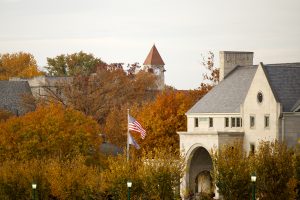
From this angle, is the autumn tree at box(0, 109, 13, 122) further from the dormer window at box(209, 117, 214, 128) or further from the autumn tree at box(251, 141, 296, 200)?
the autumn tree at box(251, 141, 296, 200)

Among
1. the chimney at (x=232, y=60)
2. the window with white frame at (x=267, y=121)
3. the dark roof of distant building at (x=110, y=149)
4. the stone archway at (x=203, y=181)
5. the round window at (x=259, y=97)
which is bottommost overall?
the stone archway at (x=203, y=181)

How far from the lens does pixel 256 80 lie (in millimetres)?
95375

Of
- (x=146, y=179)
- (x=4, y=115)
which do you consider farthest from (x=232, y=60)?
(x=4, y=115)

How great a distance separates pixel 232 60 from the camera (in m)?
108

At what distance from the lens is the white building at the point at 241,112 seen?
305ft

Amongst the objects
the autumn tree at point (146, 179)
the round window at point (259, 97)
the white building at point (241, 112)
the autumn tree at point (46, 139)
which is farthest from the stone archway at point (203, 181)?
the autumn tree at point (146, 179)

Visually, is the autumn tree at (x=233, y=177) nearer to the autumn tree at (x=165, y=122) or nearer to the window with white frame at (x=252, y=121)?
the window with white frame at (x=252, y=121)

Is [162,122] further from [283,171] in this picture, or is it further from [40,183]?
[283,171]

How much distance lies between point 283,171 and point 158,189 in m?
9.87

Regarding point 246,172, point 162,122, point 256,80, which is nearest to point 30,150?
point 162,122

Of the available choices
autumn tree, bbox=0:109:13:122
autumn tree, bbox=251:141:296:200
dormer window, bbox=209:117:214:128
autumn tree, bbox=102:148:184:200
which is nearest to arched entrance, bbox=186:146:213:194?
dormer window, bbox=209:117:214:128

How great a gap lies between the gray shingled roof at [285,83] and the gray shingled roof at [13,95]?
70.2 meters

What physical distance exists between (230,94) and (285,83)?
8.65 m

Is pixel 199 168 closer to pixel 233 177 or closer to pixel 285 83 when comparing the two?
pixel 285 83
